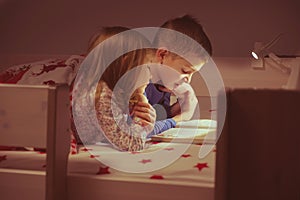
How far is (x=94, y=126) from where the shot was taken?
1531 mm

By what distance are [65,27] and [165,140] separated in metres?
1.12

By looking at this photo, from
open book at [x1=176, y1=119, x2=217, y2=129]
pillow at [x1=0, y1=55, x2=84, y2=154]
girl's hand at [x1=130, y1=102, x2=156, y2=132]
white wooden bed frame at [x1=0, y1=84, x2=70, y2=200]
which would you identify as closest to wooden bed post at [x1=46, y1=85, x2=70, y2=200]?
white wooden bed frame at [x1=0, y1=84, x2=70, y2=200]

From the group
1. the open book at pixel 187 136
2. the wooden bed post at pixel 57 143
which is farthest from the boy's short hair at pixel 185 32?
the wooden bed post at pixel 57 143

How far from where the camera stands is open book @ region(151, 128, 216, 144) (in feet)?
5.62

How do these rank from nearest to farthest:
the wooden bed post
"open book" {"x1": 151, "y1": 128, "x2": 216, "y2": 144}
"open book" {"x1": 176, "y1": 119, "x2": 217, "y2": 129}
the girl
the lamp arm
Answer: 1. the wooden bed post
2. the girl
3. "open book" {"x1": 151, "y1": 128, "x2": 216, "y2": 144}
4. "open book" {"x1": 176, "y1": 119, "x2": 217, "y2": 129}
5. the lamp arm

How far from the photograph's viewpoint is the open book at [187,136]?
1.71 meters

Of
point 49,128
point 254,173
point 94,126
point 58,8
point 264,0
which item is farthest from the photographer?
point 58,8

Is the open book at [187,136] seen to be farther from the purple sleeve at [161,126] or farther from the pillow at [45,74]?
the pillow at [45,74]

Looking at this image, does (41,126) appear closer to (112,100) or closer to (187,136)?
(112,100)

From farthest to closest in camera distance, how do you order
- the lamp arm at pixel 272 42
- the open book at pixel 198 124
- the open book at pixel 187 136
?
the lamp arm at pixel 272 42
the open book at pixel 198 124
the open book at pixel 187 136

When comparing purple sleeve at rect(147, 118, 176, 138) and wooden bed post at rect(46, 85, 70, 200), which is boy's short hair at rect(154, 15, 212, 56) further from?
wooden bed post at rect(46, 85, 70, 200)

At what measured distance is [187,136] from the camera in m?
Answer: 1.76

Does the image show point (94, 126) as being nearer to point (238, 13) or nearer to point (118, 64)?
point (118, 64)

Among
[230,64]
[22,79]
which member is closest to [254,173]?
[22,79]
